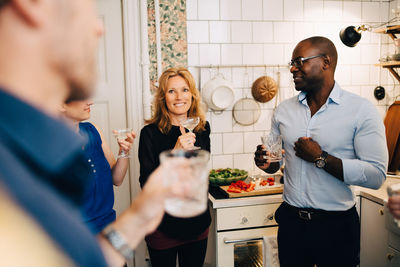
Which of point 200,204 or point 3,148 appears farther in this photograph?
point 200,204

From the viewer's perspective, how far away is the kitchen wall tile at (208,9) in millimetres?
2605

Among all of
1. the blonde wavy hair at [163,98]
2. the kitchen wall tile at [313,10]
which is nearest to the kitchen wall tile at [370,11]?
the kitchen wall tile at [313,10]

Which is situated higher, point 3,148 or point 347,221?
point 3,148

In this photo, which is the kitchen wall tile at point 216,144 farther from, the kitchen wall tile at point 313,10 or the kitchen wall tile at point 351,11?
the kitchen wall tile at point 351,11

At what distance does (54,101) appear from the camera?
50 cm

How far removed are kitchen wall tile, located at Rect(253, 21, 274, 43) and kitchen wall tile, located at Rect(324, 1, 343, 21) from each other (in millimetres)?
572

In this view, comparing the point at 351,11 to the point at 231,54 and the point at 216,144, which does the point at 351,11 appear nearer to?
the point at 231,54

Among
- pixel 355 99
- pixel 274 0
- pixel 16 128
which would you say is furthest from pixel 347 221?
pixel 274 0

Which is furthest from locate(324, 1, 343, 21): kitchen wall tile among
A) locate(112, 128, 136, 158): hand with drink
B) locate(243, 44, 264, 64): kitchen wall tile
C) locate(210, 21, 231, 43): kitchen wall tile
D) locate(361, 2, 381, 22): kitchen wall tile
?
locate(112, 128, 136, 158): hand with drink

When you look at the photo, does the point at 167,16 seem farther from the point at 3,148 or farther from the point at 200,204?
the point at 3,148

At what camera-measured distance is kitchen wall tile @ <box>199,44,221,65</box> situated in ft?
8.67

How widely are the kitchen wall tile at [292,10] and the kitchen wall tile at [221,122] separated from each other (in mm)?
1043

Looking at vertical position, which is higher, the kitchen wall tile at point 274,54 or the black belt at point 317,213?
the kitchen wall tile at point 274,54

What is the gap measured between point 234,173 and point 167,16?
1.43m
